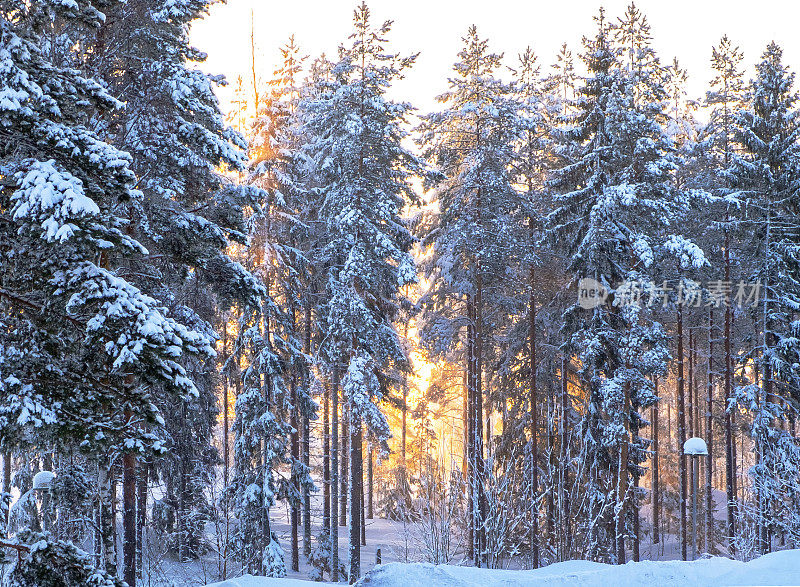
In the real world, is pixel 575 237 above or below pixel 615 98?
below

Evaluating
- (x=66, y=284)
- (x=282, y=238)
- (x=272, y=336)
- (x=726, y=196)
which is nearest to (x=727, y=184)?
(x=726, y=196)

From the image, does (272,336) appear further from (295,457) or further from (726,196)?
(726,196)

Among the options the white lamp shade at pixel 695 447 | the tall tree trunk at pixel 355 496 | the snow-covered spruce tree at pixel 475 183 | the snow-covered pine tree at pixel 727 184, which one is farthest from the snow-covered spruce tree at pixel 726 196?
the tall tree trunk at pixel 355 496

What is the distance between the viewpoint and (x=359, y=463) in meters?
20.0

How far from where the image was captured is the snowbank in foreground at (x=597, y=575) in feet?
23.3

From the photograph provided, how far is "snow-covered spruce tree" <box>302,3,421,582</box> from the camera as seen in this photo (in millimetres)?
18859

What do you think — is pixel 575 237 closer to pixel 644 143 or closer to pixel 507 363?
pixel 644 143

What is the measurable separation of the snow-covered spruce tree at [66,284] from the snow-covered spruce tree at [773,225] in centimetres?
1946

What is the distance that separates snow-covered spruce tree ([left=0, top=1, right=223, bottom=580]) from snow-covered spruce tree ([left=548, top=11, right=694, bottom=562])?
14.0 meters

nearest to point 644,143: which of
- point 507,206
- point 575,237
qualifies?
point 575,237

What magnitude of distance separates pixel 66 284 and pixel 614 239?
49.2 ft

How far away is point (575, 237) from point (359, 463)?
374 inches

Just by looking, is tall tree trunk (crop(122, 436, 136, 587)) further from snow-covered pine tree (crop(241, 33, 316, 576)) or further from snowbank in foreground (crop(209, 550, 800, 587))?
snow-covered pine tree (crop(241, 33, 316, 576))

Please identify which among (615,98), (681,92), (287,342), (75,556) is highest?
(681,92)
